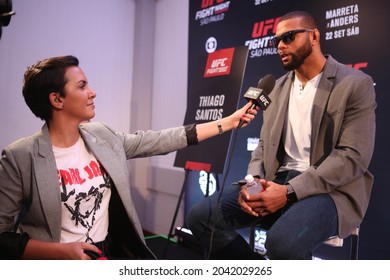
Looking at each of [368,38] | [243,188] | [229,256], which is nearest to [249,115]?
[243,188]

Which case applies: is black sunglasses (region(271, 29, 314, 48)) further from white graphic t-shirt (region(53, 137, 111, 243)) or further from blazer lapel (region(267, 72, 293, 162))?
white graphic t-shirt (region(53, 137, 111, 243))

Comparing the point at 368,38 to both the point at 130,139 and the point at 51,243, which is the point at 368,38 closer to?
the point at 130,139

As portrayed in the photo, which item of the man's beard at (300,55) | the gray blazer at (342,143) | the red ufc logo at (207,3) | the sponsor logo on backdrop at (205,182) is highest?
the red ufc logo at (207,3)

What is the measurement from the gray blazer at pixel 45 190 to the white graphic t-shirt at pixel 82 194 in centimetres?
4

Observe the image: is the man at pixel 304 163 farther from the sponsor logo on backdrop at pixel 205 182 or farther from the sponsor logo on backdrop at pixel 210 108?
the sponsor logo on backdrop at pixel 205 182

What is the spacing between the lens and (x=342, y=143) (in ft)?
5.81

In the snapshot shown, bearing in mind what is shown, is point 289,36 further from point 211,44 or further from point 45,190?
point 211,44

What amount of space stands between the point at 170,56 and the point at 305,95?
263 cm

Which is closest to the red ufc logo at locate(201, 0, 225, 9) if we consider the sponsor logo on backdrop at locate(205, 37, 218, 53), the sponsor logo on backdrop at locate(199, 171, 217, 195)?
the sponsor logo on backdrop at locate(205, 37, 218, 53)

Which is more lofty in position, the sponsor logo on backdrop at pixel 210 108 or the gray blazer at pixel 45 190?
the sponsor logo on backdrop at pixel 210 108

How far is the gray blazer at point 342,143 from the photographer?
5.60 ft

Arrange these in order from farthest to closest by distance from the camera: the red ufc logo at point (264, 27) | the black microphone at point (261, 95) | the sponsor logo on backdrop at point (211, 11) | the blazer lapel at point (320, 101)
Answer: the sponsor logo on backdrop at point (211, 11) → the red ufc logo at point (264, 27) → the blazer lapel at point (320, 101) → the black microphone at point (261, 95)

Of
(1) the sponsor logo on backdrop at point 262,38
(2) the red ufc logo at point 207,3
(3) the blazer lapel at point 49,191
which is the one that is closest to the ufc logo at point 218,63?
(1) the sponsor logo on backdrop at point 262,38

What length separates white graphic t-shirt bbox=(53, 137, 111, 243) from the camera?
155 cm
